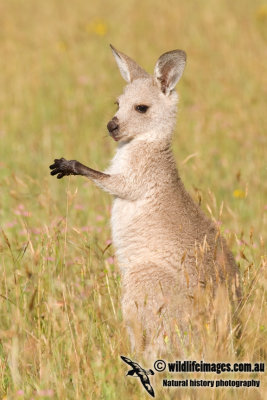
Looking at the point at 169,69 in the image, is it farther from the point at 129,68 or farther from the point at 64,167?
the point at 64,167

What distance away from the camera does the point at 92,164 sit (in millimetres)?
7445

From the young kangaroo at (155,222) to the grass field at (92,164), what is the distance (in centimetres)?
17

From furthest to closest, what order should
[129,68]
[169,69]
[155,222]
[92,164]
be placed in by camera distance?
[92,164] < [129,68] < [169,69] < [155,222]

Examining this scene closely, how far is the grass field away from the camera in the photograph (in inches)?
144

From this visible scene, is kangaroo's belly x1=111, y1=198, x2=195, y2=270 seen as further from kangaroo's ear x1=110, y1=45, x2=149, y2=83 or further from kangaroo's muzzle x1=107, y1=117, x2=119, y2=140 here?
kangaroo's ear x1=110, y1=45, x2=149, y2=83

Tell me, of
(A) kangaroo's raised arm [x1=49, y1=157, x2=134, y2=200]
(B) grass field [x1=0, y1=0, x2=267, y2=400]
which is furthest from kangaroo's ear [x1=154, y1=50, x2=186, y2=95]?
(A) kangaroo's raised arm [x1=49, y1=157, x2=134, y2=200]

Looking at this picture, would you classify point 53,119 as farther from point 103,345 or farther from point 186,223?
point 103,345

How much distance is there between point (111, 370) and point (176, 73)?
8.73ft

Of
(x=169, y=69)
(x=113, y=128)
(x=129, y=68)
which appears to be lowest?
(x=113, y=128)

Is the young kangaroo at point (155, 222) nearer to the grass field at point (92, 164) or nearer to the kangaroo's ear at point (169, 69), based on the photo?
the kangaroo's ear at point (169, 69)

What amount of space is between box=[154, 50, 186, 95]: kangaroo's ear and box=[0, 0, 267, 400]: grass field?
30.7 inches

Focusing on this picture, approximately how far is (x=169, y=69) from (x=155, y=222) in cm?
132

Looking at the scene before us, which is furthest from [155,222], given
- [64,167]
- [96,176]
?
[64,167]

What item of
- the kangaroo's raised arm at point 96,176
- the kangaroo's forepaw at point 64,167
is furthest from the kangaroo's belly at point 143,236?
the kangaroo's forepaw at point 64,167
